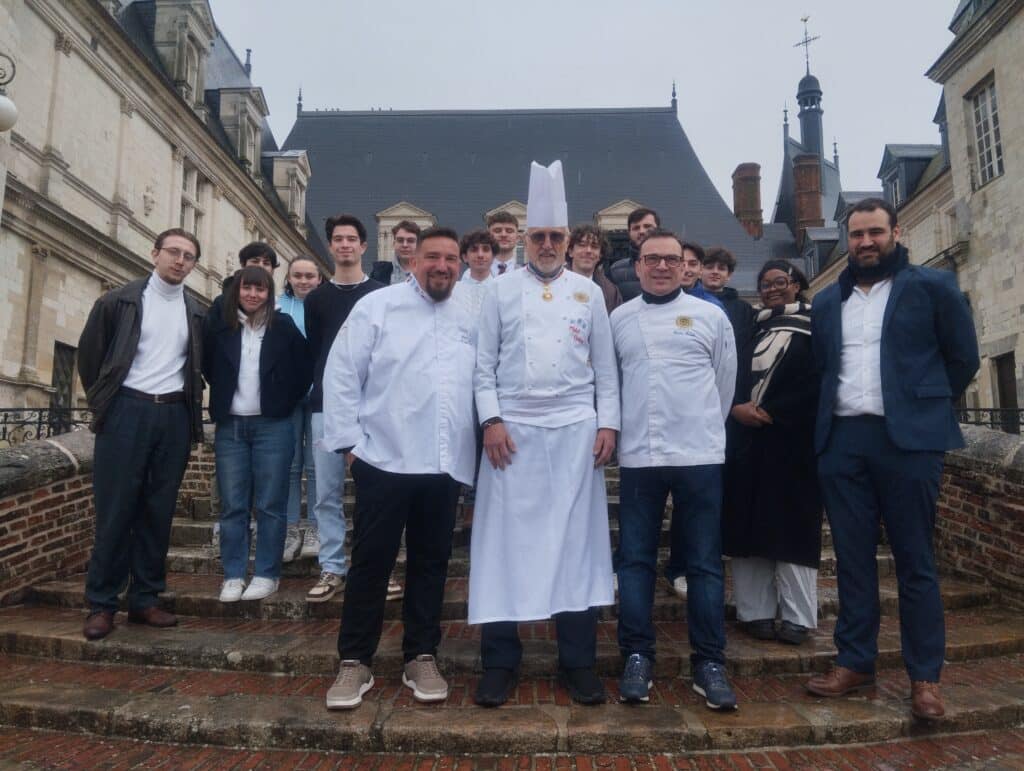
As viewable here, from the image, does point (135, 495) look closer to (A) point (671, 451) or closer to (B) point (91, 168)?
(A) point (671, 451)

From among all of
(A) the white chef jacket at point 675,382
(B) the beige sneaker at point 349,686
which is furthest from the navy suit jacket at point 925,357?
(B) the beige sneaker at point 349,686

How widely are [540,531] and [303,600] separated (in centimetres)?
171

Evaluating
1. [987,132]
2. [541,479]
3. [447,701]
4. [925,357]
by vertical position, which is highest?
[987,132]

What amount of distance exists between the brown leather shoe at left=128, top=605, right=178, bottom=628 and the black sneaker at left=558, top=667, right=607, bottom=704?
222 cm

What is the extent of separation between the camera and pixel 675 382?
10.4ft

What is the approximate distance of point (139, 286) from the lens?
12.8 ft

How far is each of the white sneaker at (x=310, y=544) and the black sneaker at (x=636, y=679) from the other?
235 cm

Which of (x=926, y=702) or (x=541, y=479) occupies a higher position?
(x=541, y=479)

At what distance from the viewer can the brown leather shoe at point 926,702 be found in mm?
2826

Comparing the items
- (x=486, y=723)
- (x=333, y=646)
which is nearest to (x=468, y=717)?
(x=486, y=723)

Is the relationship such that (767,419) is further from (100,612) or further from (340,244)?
(100,612)

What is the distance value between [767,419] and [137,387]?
3.33 m

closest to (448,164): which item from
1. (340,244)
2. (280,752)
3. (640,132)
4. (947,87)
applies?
(640,132)

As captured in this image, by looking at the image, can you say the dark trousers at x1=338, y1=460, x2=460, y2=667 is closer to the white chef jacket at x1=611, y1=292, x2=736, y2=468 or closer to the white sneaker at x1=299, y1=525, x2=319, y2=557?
the white chef jacket at x1=611, y1=292, x2=736, y2=468
